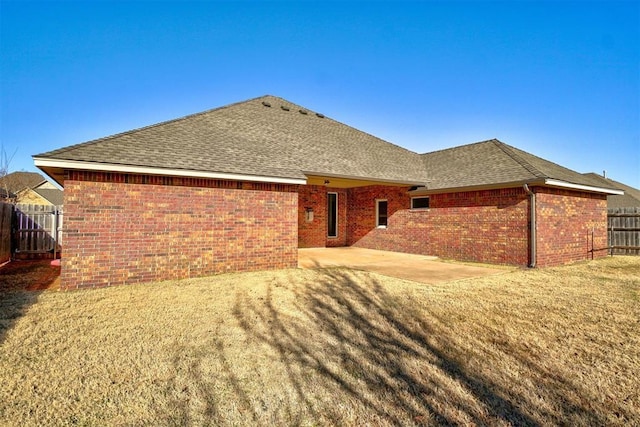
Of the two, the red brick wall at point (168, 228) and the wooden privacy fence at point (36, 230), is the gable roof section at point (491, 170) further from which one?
the wooden privacy fence at point (36, 230)

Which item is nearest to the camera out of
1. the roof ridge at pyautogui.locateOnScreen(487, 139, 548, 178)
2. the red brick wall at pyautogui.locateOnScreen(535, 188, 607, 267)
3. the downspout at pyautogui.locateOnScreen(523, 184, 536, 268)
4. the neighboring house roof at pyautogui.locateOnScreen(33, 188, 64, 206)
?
the downspout at pyautogui.locateOnScreen(523, 184, 536, 268)

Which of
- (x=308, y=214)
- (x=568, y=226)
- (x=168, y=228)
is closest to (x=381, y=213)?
(x=308, y=214)

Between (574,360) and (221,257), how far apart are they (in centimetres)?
718

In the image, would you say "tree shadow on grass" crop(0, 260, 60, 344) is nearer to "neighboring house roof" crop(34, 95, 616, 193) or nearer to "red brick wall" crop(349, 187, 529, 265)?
"neighboring house roof" crop(34, 95, 616, 193)

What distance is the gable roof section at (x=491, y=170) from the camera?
34.0ft

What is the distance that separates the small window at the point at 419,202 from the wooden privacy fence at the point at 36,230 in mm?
13673

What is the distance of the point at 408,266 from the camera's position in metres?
10.1

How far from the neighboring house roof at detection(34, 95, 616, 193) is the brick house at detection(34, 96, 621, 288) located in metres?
0.05

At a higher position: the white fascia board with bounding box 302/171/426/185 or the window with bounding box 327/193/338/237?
the white fascia board with bounding box 302/171/426/185

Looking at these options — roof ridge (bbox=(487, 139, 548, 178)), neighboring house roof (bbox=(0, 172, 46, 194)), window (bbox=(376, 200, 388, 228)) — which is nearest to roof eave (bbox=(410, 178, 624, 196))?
roof ridge (bbox=(487, 139, 548, 178))

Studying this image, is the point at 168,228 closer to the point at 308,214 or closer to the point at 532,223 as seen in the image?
the point at 308,214

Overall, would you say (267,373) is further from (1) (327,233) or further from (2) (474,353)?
(1) (327,233)

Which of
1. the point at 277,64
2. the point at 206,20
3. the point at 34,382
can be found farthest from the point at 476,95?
the point at 34,382

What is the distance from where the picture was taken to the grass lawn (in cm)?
273
